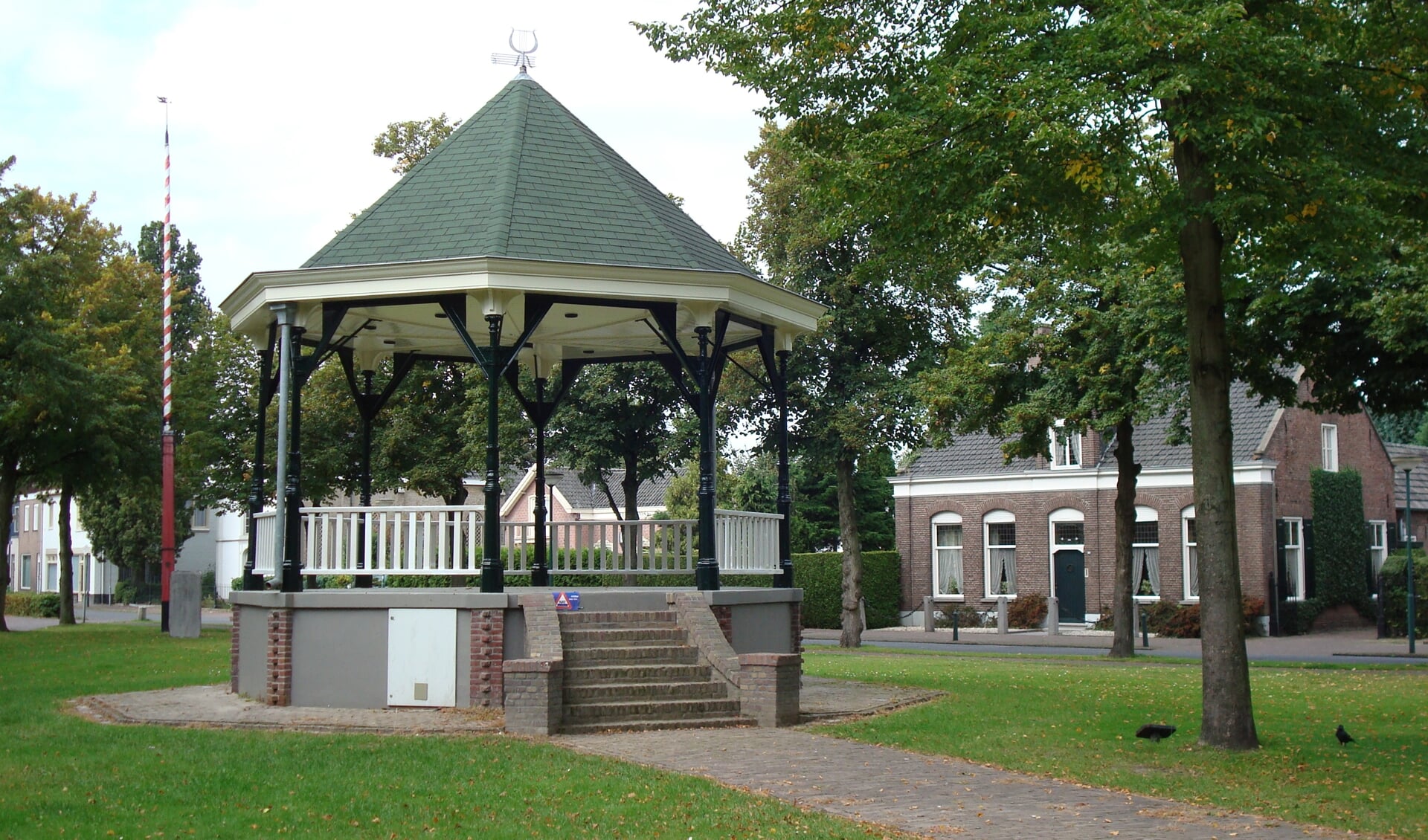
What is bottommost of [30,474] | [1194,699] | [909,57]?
[1194,699]

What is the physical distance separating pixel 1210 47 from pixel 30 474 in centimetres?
3328

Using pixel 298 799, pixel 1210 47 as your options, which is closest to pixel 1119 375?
pixel 1210 47

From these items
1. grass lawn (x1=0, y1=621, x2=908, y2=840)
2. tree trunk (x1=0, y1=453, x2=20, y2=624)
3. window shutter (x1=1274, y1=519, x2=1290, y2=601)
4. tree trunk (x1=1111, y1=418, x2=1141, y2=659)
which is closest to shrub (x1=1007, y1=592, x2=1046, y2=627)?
window shutter (x1=1274, y1=519, x2=1290, y2=601)

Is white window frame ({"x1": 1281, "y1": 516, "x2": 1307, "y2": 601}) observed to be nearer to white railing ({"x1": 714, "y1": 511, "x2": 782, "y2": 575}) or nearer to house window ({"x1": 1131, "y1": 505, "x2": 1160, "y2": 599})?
house window ({"x1": 1131, "y1": 505, "x2": 1160, "y2": 599})

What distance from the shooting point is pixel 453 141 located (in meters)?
18.2

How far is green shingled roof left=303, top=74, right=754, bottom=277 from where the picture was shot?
15.8m

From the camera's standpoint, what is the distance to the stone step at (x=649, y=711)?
43.2 ft

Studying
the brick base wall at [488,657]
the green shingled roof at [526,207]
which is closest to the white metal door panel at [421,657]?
the brick base wall at [488,657]

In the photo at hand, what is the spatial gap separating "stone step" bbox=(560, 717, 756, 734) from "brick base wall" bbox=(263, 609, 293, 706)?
4.08 meters

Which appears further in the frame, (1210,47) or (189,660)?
(189,660)

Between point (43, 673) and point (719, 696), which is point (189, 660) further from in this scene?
point (719, 696)

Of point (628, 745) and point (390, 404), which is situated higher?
point (390, 404)

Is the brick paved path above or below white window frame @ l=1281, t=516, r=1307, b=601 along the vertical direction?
below

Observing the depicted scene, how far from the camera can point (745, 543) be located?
55.9 feet
